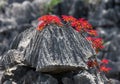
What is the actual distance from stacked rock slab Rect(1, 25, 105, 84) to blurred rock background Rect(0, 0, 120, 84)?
15065 mm

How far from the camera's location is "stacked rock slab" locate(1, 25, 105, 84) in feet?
25.6

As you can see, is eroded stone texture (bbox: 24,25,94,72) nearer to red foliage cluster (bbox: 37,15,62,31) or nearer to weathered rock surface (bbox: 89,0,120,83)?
red foliage cluster (bbox: 37,15,62,31)

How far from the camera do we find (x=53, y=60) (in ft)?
25.5

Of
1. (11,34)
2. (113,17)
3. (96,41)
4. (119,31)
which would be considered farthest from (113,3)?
(96,41)

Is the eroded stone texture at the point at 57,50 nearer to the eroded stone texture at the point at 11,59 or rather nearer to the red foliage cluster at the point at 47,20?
the red foliage cluster at the point at 47,20

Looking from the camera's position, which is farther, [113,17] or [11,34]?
[113,17]

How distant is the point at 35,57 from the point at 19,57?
751mm

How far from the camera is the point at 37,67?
7648 mm

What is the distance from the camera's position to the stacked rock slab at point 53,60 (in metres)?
7.79

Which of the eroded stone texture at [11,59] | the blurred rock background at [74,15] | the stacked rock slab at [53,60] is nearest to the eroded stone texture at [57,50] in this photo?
the stacked rock slab at [53,60]

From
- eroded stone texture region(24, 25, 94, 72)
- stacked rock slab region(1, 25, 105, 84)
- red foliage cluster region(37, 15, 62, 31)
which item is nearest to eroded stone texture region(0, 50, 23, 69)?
stacked rock slab region(1, 25, 105, 84)

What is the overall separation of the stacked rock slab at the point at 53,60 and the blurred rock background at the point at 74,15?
15.1m

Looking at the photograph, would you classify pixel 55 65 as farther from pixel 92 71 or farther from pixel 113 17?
pixel 113 17

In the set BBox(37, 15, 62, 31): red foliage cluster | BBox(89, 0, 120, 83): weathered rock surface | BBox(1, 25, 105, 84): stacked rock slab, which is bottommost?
BBox(1, 25, 105, 84): stacked rock slab
